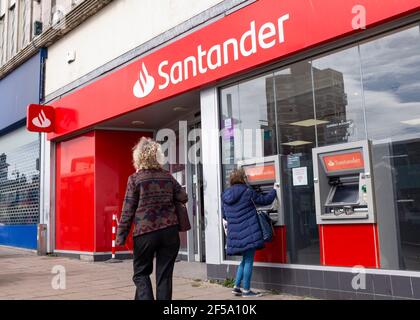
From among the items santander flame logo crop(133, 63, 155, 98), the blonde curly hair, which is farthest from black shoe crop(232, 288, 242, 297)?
santander flame logo crop(133, 63, 155, 98)

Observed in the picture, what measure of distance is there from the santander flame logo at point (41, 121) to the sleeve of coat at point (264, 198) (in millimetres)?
7150

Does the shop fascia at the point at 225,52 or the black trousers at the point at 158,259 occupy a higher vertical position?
the shop fascia at the point at 225,52

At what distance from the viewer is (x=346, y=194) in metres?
5.36

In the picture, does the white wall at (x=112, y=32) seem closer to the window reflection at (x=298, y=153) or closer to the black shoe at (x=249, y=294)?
the window reflection at (x=298, y=153)

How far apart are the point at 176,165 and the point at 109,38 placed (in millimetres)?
3049

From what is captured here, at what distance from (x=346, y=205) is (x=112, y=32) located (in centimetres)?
662

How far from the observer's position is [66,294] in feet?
20.0

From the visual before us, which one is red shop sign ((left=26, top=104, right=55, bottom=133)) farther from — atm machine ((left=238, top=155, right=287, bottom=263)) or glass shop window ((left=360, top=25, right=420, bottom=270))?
glass shop window ((left=360, top=25, right=420, bottom=270))

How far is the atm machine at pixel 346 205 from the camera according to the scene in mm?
5059

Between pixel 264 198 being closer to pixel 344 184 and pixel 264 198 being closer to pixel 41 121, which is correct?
pixel 344 184

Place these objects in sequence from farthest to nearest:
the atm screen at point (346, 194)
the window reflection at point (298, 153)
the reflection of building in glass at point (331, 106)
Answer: the window reflection at point (298, 153) < the reflection of building in glass at point (331, 106) < the atm screen at point (346, 194)

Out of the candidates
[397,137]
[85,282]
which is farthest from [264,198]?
[85,282]

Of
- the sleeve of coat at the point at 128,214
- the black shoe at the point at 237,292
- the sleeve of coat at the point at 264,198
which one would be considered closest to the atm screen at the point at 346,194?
the sleeve of coat at the point at 264,198

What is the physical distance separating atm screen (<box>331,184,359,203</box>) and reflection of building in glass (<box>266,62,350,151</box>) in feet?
1.84
